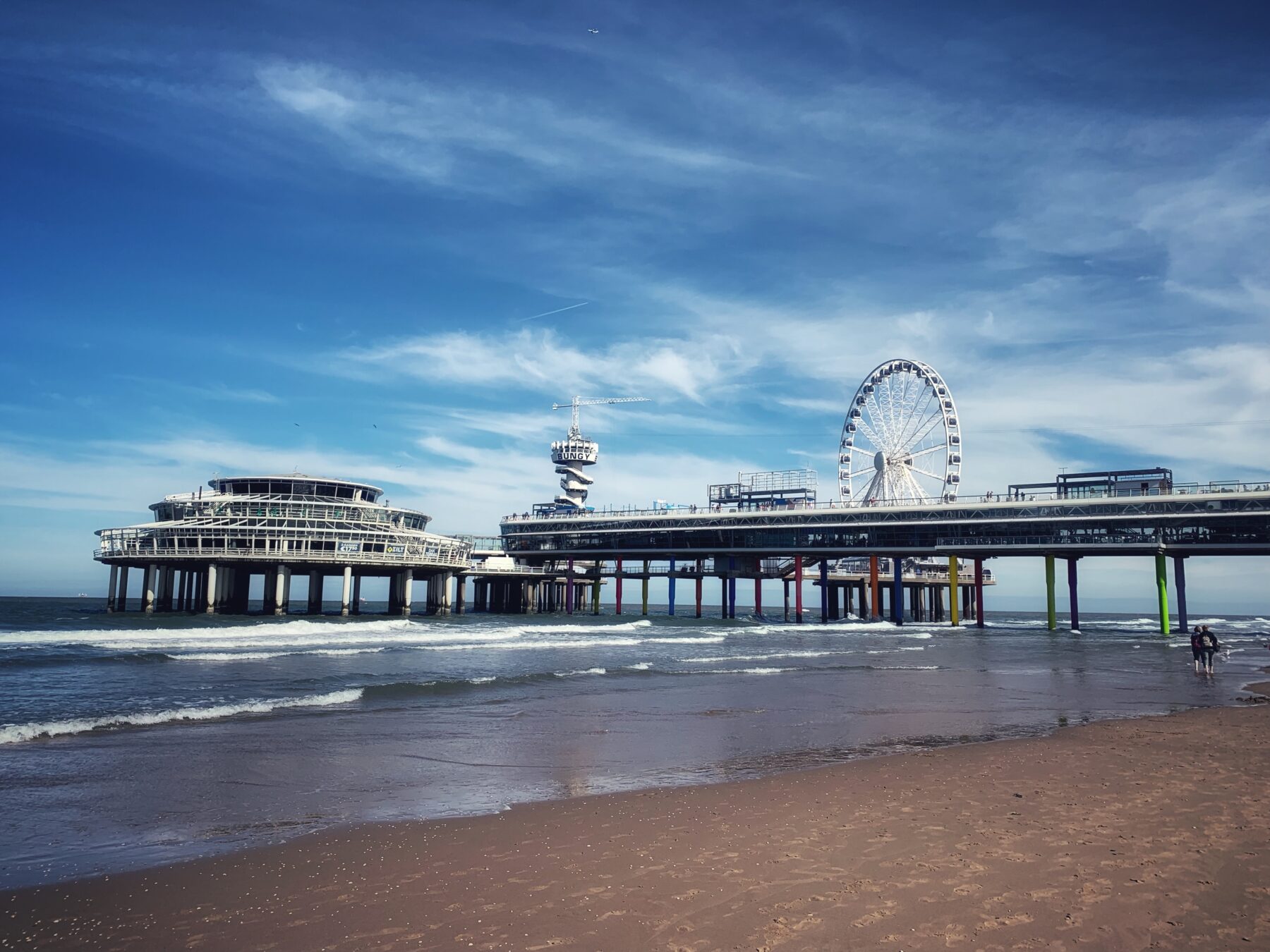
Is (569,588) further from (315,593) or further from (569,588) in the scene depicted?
(315,593)

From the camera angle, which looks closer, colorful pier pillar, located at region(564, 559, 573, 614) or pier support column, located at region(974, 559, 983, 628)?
pier support column, located at region(974, 559, 983, 628)

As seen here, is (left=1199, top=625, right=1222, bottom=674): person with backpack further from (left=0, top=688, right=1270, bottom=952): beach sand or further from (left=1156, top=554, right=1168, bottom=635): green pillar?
(left=1156, top=554, right=1168, bottom=635): green pillar

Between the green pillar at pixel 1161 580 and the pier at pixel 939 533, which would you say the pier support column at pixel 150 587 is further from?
the green pillar at pixel 1161 580

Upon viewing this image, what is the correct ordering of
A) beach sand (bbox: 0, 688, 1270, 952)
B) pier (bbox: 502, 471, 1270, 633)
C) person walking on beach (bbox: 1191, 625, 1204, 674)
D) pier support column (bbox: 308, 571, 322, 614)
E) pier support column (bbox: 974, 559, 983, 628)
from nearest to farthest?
1. beach sand (bbox: 0, 688, 1270, 952)
2. person walking on beach (bbox: 1191, 625, 1204, 674)
3. pier (bbox: 502, 471, 1270, 633)
4. pier support column (bbox: 974, 559, 983, 628)
5. pier support column (bbox: 308, 571, 322, 614)

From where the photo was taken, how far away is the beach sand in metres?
5.12

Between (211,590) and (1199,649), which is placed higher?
(211,590)

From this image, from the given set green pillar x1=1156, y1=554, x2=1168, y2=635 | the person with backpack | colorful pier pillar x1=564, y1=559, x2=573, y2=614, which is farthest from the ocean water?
colorful pier pillar x1=564, y1=559, x2=573, y2=614

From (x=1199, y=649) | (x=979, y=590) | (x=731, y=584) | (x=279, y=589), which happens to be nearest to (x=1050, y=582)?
(x=979, y=590)

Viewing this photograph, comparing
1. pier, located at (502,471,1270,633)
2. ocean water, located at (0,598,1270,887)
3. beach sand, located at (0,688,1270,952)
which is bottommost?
ocean water, located at (0,598,1270,887)

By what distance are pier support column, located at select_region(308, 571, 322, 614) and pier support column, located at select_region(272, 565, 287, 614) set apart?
513 cm

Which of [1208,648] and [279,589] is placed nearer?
[1208,648]

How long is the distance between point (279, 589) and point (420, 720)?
2086 inches

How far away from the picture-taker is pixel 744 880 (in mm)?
6094

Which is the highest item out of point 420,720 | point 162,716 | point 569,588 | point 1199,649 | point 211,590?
point 211,590
